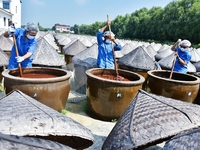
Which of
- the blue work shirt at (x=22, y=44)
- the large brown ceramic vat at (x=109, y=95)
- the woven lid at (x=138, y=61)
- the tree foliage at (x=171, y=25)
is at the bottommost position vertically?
the large brown ceramic vat at (x=109, y=95)

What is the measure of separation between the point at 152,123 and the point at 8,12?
3345cm

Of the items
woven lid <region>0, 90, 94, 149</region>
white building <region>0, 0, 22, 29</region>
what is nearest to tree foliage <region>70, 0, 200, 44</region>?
white building <region>0, 0, 22, 29</region>

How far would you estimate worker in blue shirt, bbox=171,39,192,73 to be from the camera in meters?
5.01

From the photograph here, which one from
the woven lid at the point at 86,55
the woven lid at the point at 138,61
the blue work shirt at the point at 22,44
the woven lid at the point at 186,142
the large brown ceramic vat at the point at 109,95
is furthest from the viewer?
the woven lid at the point at 86,55

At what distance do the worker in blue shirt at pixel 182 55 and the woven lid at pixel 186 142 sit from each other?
3.61m

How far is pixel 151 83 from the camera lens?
4402mm

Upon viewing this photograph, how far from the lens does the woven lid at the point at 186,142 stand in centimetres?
149

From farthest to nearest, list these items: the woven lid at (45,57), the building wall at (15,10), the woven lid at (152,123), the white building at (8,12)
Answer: the building wall at (15,10) → the white building at (8,12) → the woven lid at (45,57) → the woven lid at (152,123)

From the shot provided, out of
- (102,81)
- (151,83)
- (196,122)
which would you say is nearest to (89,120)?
(102,81)

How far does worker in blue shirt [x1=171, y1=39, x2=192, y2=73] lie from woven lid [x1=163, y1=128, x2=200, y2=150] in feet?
11.8

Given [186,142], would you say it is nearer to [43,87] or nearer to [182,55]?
[43,87]

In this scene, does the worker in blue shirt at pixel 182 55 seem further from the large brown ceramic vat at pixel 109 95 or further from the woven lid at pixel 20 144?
the woven lid at pixel 20 144

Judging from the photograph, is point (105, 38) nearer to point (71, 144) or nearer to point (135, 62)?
point (135, 62)

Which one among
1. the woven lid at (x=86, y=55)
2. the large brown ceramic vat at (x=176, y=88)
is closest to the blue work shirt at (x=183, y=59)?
the large brown ceramic vat at (x=176, y=88)
